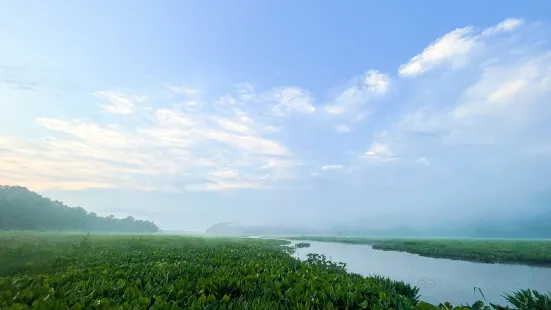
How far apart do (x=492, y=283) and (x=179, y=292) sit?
2048 centimetres

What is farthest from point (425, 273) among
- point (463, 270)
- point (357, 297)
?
point (357, 297)

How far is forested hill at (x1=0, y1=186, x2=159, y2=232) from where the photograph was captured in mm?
64688

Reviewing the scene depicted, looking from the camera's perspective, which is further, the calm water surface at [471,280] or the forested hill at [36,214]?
the forested hill at [36,214]

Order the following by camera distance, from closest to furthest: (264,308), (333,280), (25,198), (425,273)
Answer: (264,308)
(333,280)
(425,273)
(25,198)

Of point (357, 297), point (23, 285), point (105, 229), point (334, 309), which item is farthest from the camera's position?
point (105, 229)

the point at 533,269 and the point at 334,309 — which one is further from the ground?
the point at 334,309

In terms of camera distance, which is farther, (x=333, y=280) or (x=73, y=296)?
(x=333, y=280)

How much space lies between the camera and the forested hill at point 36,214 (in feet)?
212

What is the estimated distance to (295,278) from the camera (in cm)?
852

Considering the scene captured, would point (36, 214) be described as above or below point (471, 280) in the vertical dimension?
above

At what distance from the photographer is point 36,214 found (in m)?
72.2

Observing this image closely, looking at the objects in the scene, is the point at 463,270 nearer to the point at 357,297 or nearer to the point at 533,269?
the point at 533,269

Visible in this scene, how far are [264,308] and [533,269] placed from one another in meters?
29.0

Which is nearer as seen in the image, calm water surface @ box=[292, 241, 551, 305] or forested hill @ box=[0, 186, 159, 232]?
calm water surface @ box=[292, 241, 551, 305]
